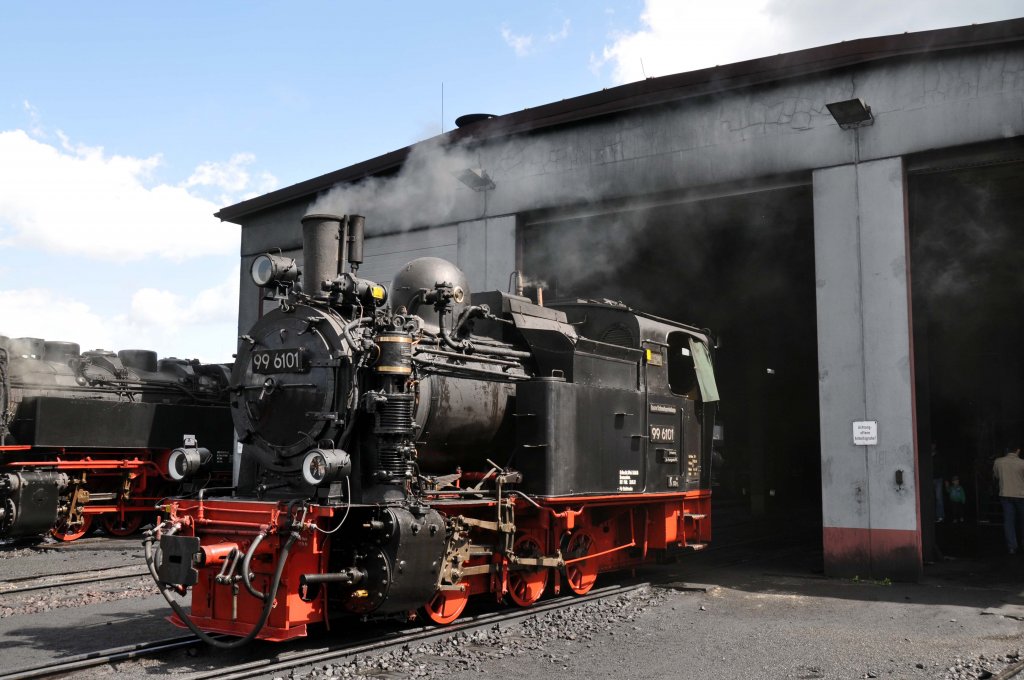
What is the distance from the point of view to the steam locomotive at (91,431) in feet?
42.4

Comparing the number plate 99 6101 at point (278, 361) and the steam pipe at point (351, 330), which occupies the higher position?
the steam pipe at point (351, 330)

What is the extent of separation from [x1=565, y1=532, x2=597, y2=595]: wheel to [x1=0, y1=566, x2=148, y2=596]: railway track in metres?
5.10

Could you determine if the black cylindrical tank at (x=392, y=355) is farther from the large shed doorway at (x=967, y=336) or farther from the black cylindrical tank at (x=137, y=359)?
the black cylindrical tank at (x=137, y=359)

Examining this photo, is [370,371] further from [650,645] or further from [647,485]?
[647,485]

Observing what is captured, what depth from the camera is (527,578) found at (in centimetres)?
820

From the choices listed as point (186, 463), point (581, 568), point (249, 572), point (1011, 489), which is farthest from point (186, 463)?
point (1011, 489)

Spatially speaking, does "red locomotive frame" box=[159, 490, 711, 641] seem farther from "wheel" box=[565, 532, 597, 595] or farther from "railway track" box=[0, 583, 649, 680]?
"railway track" box=[0, 583, 649, 680]

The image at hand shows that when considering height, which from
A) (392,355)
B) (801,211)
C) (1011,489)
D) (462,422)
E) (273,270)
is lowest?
(1011,489)

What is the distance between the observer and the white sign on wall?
34.0 feet

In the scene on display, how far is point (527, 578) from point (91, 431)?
900 centimetres

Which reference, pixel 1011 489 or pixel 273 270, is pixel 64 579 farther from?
pixel 1011 489

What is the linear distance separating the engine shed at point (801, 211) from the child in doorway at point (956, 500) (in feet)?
1.25

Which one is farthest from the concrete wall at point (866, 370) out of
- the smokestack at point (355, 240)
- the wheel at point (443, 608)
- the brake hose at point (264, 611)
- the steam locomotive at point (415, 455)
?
the brake hose at point (264, 611)

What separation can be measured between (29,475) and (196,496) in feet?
23.5
